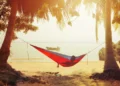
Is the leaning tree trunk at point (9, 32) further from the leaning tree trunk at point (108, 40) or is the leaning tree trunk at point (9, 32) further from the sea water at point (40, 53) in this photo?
the leaning tree trunk at point (108, 40)

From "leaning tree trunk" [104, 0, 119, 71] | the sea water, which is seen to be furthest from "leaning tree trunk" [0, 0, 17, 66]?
"leaning tree trunk" [104, 0, 119, 71]

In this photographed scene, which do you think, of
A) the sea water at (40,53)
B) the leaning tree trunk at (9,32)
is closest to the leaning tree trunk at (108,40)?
the sea water at (40,53)

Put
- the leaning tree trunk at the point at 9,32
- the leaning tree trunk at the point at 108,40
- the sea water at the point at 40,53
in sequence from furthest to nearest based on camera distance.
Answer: the sea water at the point at 40,53, the leaning tree trunk at the point at 108,40, the leaning tree trunk at the point at 9,32

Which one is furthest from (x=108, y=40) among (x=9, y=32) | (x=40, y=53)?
(x=40, y=53)

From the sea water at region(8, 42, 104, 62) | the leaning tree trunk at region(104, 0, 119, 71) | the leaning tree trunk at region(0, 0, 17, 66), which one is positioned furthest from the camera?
the sea water at region(8, 42, 104, 62)

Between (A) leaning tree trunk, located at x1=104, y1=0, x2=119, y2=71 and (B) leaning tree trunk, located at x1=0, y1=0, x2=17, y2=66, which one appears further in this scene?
(A) leaning tree trunk, located at x1=104, y1=0, x2=119, y2=71

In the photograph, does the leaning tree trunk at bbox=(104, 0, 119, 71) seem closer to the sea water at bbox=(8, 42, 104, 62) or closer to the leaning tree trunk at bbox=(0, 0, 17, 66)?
the sea water at bbox=(8, 42, 104, 62)

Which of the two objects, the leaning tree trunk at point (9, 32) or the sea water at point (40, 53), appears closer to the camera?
the leaning tree trunk at point (9, 32)

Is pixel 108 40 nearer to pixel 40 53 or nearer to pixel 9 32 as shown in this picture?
pixel 9 32

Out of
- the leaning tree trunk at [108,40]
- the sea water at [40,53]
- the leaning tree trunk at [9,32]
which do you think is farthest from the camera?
the sea water at [40,53]

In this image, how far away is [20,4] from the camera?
9812mm

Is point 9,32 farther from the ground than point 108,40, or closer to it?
farther from the ground

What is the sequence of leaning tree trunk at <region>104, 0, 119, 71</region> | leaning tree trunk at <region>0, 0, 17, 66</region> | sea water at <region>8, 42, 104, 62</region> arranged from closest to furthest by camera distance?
1. leaning tree trunk at <region>0, 0, 17, 66</region>
2. leaning tree trunk at <region>104, 0, 119, 71</region>
3. sea water at <region>8, 42, 104, 62</region>

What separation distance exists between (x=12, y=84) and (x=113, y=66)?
3925mm
